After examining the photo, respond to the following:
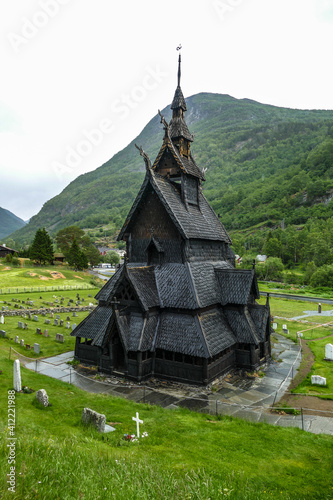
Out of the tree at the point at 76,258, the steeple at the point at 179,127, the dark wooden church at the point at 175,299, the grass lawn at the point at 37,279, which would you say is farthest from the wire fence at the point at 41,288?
the steeple at the point at 179,127

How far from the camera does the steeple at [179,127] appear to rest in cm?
2091

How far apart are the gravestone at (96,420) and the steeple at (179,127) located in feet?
55.7

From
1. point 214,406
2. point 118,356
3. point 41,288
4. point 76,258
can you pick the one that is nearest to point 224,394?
point 214,406

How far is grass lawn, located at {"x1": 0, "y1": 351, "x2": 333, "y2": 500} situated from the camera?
5.34 meters

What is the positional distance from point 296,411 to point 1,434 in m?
11.1

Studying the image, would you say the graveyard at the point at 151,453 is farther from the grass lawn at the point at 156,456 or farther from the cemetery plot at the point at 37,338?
the cemetery plot at the point at 37,338

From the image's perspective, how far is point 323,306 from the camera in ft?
139

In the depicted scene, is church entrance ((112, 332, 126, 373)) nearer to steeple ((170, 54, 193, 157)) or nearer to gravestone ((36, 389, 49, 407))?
gravestone ((36, 389, 49, 407))

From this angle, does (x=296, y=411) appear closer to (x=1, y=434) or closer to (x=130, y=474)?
(x=130, y=474)

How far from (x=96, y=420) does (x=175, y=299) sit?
7.91 metres

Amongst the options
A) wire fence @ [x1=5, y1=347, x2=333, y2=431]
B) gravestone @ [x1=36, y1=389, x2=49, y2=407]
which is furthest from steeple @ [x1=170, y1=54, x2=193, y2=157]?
gravestone @ [x1=36, y1=389, x2=49, y2=407]

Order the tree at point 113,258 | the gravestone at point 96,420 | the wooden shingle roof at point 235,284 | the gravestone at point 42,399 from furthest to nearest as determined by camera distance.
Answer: the tree at point 113,258
the wooden shingle roof at point 235,284
the gravestone at point 42,399
the gravestone at point 96,420

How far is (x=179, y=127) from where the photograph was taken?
20922mm

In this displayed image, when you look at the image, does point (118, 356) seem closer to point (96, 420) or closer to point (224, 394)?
point (224, 394)
